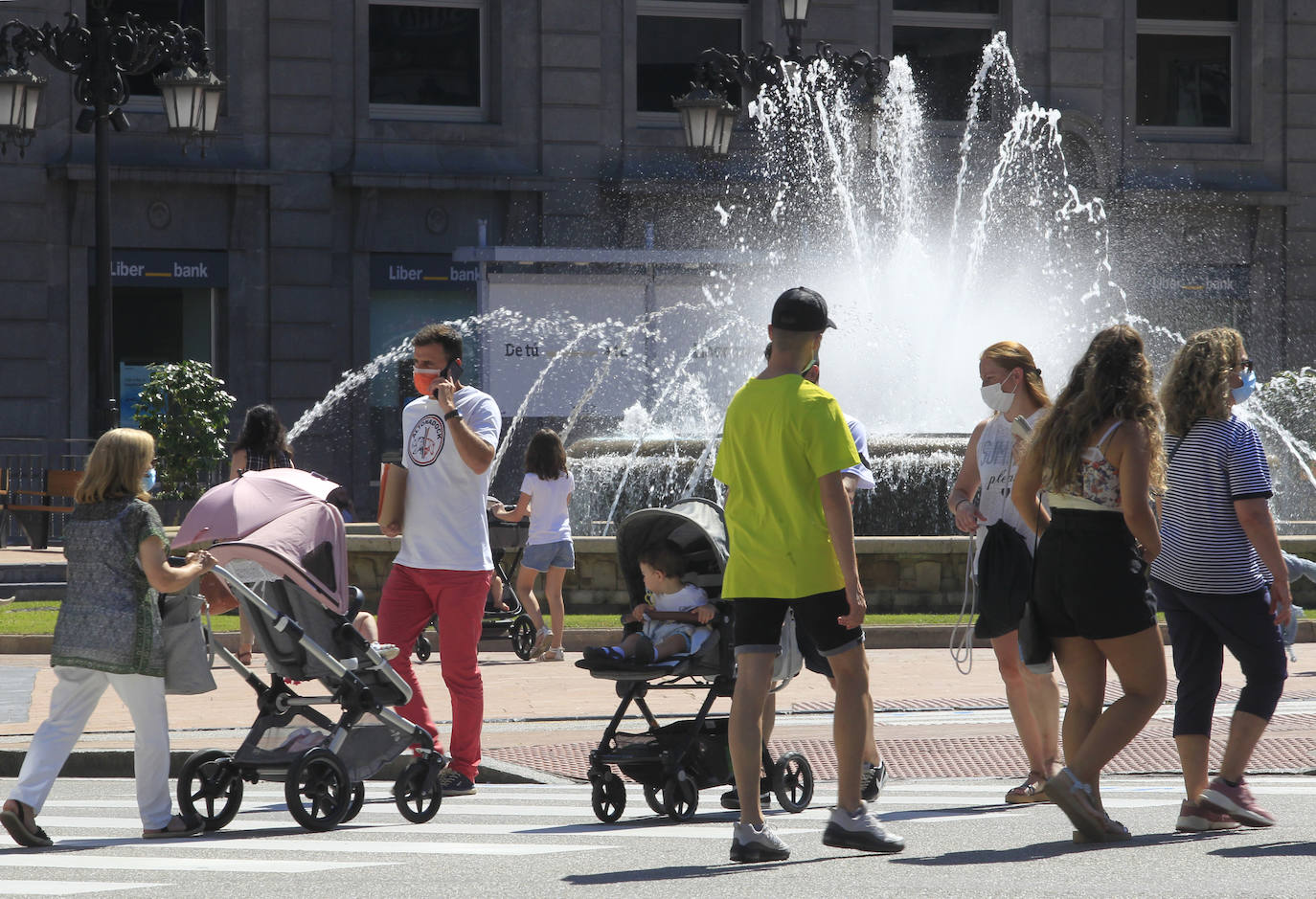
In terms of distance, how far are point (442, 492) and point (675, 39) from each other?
22423mm

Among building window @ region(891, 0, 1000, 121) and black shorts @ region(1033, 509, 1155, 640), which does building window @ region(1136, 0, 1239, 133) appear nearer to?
building window @ region(891, 0, 1000, 121)

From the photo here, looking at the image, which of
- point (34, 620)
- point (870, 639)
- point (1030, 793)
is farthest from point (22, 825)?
point (34, 620)

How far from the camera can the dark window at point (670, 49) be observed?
97.6ft

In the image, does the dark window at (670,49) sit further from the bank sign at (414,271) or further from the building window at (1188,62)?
the building window at (1188,62)

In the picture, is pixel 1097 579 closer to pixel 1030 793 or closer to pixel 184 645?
pixel 1030 793

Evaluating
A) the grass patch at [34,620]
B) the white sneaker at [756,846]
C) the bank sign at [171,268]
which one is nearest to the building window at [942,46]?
the bank sign at [171,268]

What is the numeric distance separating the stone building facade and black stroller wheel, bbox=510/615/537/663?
1398 centimetres

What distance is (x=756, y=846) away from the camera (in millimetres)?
6570

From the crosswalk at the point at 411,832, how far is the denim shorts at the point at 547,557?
4725 millimetres

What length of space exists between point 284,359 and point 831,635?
71.6 feet

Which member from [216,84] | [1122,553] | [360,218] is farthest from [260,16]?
[1122,553]

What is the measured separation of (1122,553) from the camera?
6.97m

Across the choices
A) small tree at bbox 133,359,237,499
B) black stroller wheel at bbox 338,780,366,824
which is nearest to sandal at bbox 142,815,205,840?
black stroller wheel at bbox 338,780,366,824

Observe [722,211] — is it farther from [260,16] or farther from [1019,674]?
[1019,674]
